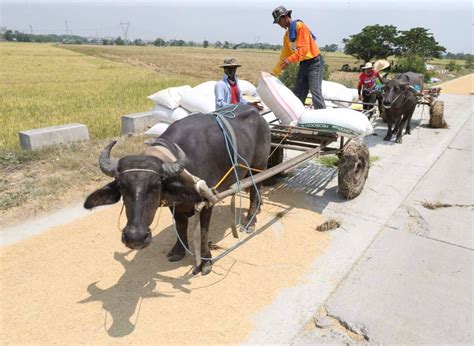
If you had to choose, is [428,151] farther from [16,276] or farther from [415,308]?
[16,276]

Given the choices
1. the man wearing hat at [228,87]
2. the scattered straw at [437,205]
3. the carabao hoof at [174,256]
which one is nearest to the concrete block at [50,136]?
the man wearing hat at [228,87]

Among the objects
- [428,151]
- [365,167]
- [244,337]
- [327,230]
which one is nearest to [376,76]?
[428,151]

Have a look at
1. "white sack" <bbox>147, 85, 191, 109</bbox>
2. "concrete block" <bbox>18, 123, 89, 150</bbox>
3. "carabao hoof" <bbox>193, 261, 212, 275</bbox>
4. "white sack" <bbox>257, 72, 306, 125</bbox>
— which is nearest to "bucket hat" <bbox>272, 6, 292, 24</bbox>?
"white sack" <bbox>257, 72, 306, 125</bbox>

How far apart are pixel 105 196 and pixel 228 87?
2923 millimetres

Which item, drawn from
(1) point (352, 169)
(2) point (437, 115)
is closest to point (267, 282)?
(1) point (352, 169)

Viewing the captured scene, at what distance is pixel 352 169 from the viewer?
5359 mm

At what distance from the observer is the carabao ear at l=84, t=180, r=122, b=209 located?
2.93 meters

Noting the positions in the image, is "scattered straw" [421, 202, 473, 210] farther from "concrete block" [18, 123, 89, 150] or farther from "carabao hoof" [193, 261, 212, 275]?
"concrete block" [18, 123, 89, 150]

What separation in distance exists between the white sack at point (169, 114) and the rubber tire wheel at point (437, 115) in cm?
773

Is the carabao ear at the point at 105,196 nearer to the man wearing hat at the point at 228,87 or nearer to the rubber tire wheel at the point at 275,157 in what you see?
the man wearing hat at the point at 228,87

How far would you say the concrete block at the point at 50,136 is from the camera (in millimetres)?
6957

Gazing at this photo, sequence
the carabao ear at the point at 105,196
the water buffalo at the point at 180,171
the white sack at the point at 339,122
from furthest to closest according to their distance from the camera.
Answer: the white sack at the point at 339,122
the carabao ear at the point at 105,196
the water buffalo at the point at 180,171

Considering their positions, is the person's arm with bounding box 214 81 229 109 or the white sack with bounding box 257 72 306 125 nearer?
the person's arm with bounding box 214 81 229 109

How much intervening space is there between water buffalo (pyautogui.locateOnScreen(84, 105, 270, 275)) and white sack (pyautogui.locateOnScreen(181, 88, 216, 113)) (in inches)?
74.1
